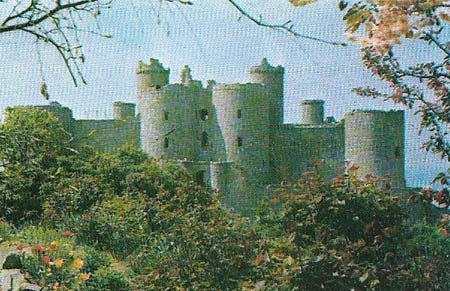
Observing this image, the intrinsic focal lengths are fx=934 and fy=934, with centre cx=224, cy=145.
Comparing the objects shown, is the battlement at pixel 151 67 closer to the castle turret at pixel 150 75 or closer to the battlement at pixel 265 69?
the castle turret at pixel 150 75

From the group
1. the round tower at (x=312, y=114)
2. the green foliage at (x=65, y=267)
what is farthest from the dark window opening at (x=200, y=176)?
the green foliage at (x=65, y=267)

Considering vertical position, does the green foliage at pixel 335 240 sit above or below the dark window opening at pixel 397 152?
below

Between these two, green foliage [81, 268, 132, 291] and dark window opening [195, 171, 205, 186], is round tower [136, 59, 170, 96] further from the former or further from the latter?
green foliage [81, 268, 132, 291]

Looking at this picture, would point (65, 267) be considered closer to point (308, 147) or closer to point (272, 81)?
point (308, 147)

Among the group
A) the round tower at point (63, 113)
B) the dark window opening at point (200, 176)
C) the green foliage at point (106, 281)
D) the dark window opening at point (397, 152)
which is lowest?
the green foliage at point (106, 281)

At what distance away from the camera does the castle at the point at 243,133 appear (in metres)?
27.3

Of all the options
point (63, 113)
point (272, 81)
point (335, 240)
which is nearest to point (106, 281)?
point (335, 240)

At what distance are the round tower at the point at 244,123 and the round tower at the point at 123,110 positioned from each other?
329 cm

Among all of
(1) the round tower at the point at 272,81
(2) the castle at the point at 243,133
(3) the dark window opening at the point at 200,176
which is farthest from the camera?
(1) the round tower at the point at 272,81

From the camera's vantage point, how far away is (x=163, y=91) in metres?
29.6

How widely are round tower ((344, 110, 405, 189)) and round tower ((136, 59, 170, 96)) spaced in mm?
7117

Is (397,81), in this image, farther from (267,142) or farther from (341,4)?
(267,142)

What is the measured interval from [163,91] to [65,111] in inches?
123

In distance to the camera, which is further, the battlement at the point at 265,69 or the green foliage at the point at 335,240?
the battlement at the point at 265,69
